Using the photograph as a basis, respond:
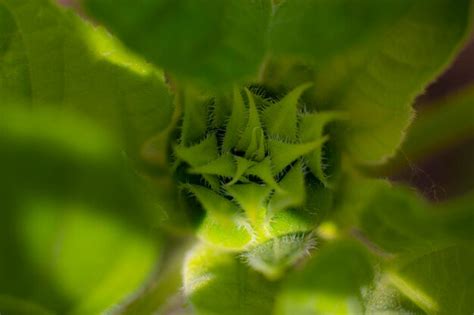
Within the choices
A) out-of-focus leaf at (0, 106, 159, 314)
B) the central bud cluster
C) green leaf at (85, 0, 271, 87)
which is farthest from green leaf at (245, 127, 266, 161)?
out-of-focus leaf at (0, 106, 159, 314)

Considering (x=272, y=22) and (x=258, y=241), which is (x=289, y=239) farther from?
(x=272, y=22)

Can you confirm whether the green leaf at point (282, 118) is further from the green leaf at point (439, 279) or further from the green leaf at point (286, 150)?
the green leaf at point (439, 279)

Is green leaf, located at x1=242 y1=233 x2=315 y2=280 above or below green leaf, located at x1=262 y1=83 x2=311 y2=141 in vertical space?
below

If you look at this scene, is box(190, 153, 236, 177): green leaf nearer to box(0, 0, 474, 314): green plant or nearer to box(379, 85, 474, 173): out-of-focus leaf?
box(0, 0, 474, 314): green plant

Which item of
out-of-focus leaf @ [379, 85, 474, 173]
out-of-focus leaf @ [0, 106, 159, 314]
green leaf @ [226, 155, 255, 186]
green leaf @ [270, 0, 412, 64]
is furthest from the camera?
out-of-focus leaf @ [379, 85, 474, 173]

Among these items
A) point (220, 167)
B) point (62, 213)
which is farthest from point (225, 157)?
point (62, 213)

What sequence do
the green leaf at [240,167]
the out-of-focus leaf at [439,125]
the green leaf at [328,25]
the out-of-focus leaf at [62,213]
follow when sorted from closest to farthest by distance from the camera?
the out-of-focus leaf at [62,213] < the green leaf at [328,25] < the green leaf at [240,167] < the out-of-focus leaf at [439,125]

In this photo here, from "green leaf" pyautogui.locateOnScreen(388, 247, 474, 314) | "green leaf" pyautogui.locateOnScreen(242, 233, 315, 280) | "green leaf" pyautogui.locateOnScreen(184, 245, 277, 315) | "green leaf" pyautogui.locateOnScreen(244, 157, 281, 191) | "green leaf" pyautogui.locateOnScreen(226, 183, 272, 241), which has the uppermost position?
"green leaf" pyautogui.locateOnScreen(244, 157, 281, 191)

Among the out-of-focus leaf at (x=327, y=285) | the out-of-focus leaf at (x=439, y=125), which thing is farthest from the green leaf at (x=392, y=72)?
the out-of-focus leaf at (x=327, y=285)
